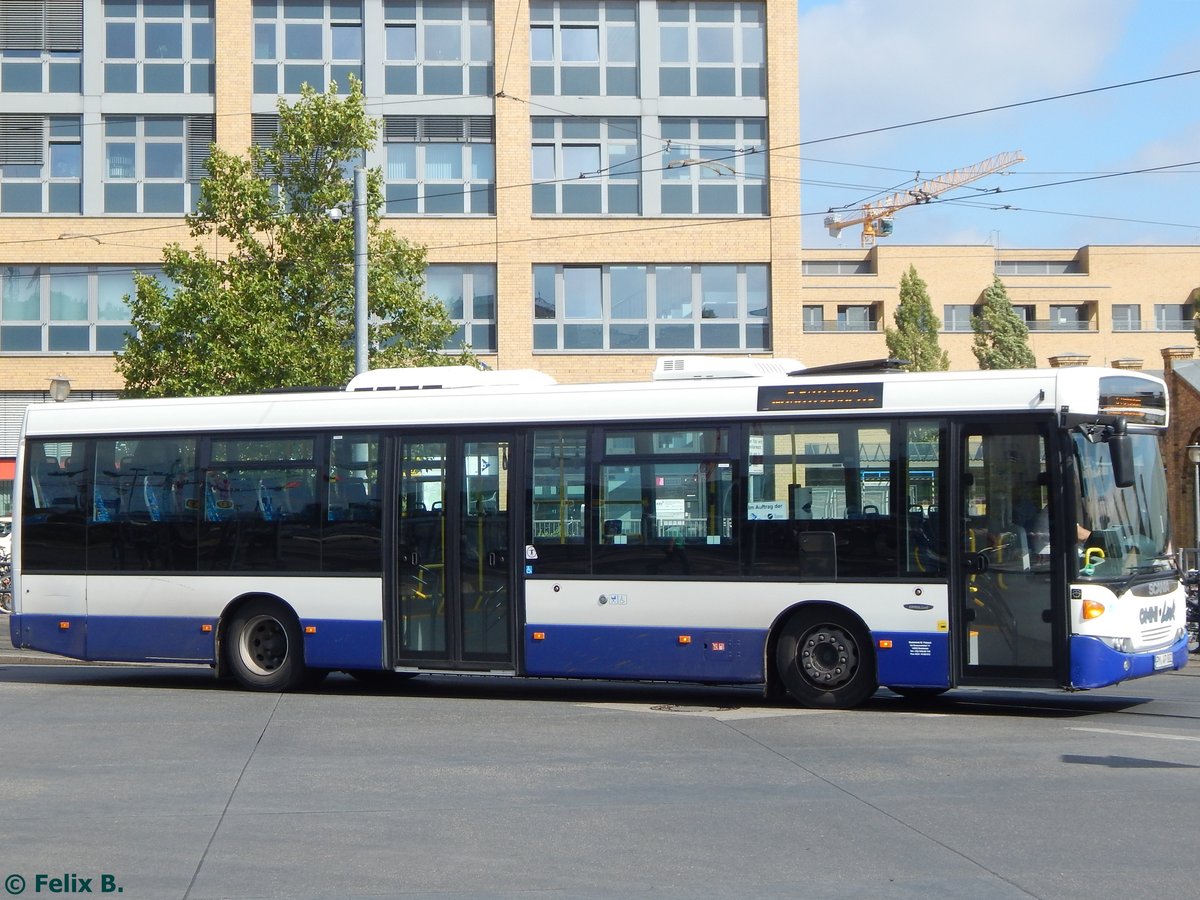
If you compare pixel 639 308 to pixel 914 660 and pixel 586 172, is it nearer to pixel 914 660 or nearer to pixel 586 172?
pixel 586 172

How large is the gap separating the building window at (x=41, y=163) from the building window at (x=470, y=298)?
8.74 meters

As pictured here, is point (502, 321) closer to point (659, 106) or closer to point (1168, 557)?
point (659, 106)

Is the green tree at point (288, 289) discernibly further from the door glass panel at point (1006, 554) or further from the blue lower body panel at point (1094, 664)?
the blue lower body panel at point (1094, 664)

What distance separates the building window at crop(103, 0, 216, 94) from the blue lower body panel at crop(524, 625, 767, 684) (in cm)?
2702

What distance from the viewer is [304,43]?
3747 cm

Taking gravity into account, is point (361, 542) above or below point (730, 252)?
below

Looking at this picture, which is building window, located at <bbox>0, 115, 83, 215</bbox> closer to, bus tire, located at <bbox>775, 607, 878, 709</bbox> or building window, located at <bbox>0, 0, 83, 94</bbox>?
building window, located at <bbox>0, 0, 83, 94</bbox>

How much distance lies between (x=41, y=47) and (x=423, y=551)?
27628mm

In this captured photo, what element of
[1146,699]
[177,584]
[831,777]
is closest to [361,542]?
[177,584]

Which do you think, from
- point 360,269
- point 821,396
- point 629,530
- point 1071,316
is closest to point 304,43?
point 360,269

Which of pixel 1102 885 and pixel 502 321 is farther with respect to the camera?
pixel 502 321

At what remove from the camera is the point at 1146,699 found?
14.3 metres

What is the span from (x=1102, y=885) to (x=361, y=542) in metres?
9.30

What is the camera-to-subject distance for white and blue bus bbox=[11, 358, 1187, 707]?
12.8 metres
